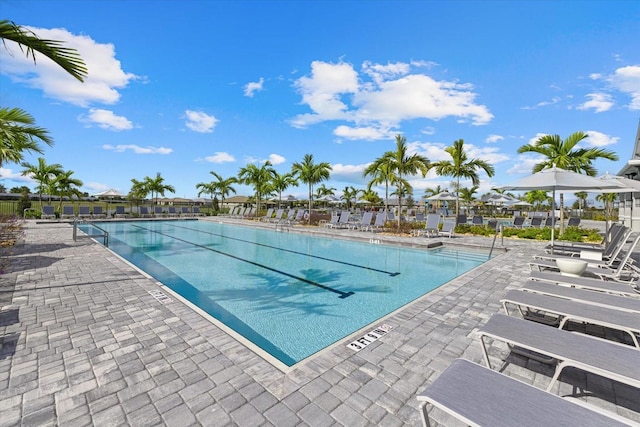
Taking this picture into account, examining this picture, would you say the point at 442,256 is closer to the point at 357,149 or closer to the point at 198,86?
the point at 357,149

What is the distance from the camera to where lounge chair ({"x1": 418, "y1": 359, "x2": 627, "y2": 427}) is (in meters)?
1.26

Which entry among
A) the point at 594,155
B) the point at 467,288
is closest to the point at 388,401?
the point at 467,288

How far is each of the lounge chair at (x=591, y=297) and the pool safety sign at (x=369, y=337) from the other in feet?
6.29

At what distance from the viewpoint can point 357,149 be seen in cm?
2469

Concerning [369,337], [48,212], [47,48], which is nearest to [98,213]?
[48,212]

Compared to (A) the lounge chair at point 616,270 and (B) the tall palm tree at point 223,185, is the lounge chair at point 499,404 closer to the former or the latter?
(A) the lounge chair at point 616,270

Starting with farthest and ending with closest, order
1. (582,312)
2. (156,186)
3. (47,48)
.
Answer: (156,186) → (47,48) → (582,312)

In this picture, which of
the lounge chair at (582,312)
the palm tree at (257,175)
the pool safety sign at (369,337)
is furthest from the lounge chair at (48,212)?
the lounge chair at (582,312)

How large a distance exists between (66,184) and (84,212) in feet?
11.0

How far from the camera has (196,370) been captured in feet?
7.75

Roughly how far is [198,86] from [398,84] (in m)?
13.6

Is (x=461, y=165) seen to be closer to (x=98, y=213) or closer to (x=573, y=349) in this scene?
(x=573, y=349)

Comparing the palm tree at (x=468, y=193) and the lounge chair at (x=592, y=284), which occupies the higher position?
the palm tree at (x=468, y=193)

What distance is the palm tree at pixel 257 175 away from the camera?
2414 centimetres
